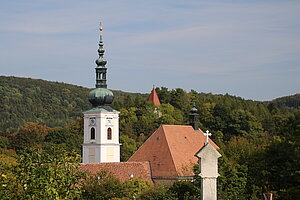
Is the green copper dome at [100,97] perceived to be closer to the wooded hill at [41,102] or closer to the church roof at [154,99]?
the church roof at [154,99]

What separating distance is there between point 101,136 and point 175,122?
3133 cm

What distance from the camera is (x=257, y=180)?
121 feet

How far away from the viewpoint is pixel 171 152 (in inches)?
2035

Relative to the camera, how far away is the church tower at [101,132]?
2525 inches

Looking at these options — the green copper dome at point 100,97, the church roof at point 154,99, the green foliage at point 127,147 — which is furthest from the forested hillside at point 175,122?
the green copper dome at point 100,97

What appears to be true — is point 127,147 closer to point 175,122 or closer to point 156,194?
point 175,122

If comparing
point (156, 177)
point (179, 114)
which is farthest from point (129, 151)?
point (156, 177)

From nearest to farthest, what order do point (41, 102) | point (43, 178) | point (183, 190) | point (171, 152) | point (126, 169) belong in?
point (43, 178), point (183, 190), point (126, 169), point (171, 152), point (41, 102)

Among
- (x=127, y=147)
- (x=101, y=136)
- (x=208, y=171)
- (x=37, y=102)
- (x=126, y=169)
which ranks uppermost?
(x=37, y=102)

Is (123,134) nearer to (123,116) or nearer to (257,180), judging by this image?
(123,116)

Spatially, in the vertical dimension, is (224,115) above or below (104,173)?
above

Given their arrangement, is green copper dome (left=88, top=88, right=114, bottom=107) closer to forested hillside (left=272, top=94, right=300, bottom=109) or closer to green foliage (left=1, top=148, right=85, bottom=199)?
green foliage (left=1, top=148, right=85, bottom=199)

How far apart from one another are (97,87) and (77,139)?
18.4m

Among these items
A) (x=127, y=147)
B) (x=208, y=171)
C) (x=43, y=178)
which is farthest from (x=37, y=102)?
(x=208, y=171)
